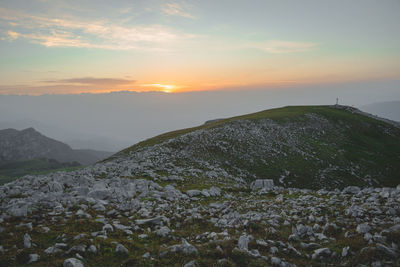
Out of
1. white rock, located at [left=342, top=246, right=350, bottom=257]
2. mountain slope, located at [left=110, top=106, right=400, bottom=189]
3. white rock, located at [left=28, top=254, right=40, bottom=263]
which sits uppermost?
white rock, located at [left=28, top=254, right=40, bottom=263]

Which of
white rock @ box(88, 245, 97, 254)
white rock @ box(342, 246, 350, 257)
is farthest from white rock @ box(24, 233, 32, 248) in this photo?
white rock @ box(342, 246, 350, 257)

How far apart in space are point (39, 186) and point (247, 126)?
133 ft

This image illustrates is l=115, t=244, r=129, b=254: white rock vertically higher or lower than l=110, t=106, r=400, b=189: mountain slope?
higher

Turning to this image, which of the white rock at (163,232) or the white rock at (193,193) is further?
the white rock at (193,193)

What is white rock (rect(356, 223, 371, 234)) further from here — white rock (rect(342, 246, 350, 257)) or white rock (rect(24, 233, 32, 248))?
white rock (rect(24, 233, 32, 248))

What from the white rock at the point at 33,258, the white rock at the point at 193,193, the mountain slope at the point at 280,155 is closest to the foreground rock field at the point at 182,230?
the white rock at the point at 33,258

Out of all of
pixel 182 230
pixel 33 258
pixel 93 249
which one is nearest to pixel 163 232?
pixel 182 230

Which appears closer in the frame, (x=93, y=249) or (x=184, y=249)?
(x=93, y=249)

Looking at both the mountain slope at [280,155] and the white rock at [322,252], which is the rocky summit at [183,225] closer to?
the white rock at [322,252]

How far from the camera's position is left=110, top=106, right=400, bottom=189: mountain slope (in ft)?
102

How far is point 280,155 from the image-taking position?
127 ft

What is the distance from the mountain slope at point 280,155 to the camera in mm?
31109

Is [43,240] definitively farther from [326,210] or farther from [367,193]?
[367,193]

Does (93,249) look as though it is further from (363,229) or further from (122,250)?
(363,229)
